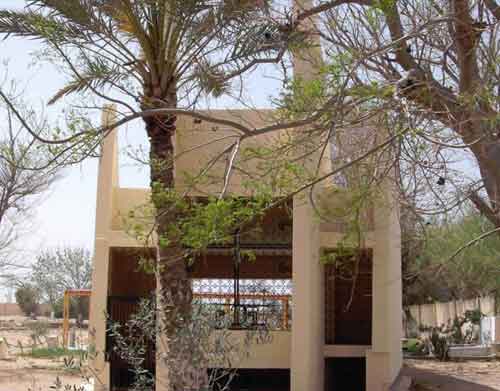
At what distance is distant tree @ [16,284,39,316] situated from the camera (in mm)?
53537

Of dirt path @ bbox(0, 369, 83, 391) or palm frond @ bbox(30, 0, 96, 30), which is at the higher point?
palm frond @ bbox(30, 0, 96, 30)

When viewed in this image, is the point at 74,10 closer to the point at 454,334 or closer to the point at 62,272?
the point at 454,334

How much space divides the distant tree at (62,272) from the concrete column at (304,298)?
32.5 metres

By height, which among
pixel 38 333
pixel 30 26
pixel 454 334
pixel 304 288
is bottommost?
pixel 38 333

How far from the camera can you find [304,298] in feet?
47.0

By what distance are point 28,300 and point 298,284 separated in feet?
145

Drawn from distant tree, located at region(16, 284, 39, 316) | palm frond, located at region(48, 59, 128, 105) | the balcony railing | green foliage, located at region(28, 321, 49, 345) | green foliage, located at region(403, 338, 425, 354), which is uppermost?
palm frond, located at region(48, 59, 128, 105)

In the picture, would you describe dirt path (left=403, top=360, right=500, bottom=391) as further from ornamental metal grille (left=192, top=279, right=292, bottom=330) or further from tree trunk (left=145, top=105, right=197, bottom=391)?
tree trunk (left=145, top=105, right=197, bottom=391)

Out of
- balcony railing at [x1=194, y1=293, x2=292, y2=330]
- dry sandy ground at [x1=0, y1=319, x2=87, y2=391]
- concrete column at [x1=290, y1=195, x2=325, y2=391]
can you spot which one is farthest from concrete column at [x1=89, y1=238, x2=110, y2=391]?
concrete column at [x1=290, y1=195, x2=325, y2=391]

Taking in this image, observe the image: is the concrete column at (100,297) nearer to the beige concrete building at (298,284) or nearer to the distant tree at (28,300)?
the beige concrete building at (298,284)

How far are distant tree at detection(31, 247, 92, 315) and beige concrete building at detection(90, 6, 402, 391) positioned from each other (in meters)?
29.1

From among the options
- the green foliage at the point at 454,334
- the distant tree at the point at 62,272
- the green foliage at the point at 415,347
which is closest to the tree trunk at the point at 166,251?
the green foliage at the point at 454,334

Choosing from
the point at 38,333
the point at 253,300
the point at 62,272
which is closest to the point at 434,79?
the point at 253,300

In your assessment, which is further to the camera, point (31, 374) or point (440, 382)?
point (31, 374)
